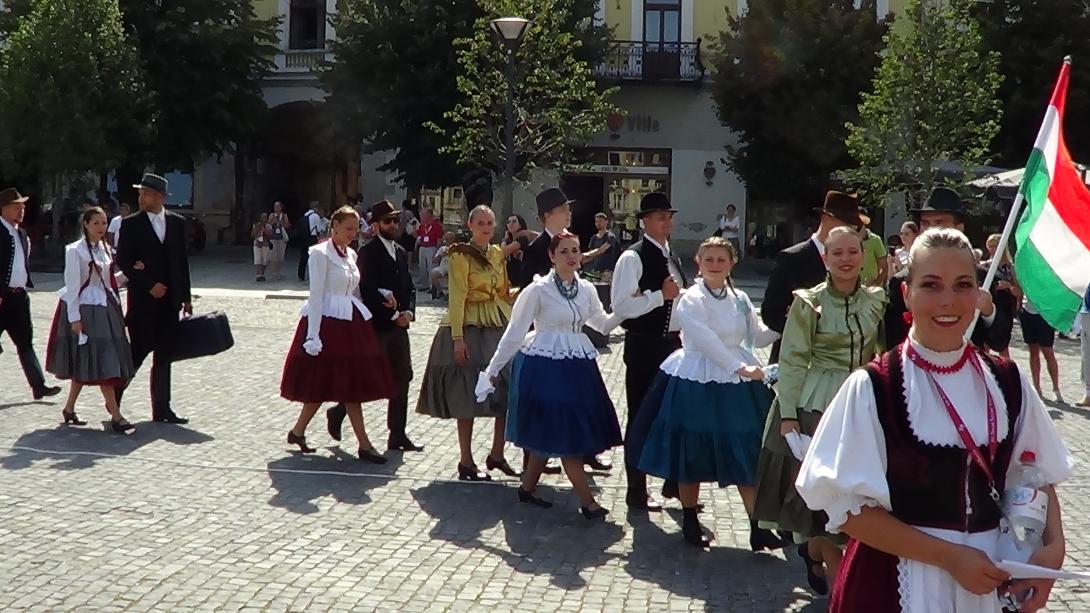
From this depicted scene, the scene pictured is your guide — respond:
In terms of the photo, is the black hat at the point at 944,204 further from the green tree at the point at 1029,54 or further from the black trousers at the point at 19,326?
the green tree at the point at 1029,54

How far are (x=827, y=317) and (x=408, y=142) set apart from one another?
1110 inches

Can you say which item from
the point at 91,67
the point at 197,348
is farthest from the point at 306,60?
the point at 197,348

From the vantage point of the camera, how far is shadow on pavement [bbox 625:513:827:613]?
6297 millimetres

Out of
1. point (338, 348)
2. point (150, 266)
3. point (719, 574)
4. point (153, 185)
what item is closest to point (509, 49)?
point (153, 185)

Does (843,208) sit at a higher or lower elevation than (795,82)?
lower

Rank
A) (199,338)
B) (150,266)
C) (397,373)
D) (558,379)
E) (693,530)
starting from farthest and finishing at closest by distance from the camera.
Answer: (199,338), (150,266), (397,373), (558,379), (693,530)

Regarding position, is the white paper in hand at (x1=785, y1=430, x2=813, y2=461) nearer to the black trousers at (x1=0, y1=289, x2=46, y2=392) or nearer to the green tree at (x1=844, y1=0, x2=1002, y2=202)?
the black trousers at (x1=0, y1=289, x2=46, y2=392)

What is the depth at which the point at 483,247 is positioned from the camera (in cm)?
918

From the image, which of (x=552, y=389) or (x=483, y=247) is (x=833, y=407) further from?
(x=483, y=247)

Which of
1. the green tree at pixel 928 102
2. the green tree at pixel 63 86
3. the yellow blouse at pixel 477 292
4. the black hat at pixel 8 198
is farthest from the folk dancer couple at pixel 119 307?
the green tree at pixel 63 86

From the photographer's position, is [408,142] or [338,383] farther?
[408,142]

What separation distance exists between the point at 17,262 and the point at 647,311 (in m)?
6.52

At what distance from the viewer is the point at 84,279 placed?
10.6m

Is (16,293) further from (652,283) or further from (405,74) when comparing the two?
(405,74)
